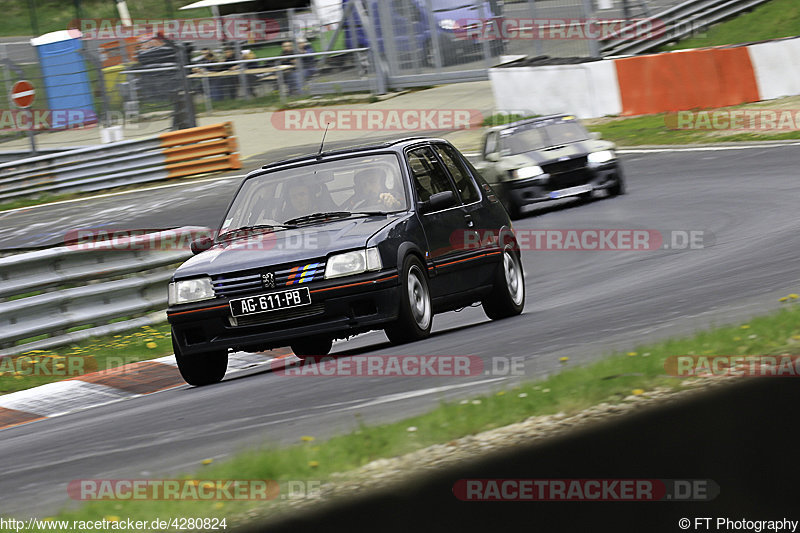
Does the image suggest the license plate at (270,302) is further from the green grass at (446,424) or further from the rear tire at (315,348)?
the green grass at (446,424)

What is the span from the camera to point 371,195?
29.7 feet

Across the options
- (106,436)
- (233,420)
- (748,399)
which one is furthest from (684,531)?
(106,436)

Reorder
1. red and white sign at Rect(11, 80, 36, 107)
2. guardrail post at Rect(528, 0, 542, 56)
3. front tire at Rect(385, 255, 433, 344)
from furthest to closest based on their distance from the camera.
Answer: guardrail post at Rect(528, 0, 542, 56), red and white sign at Rect(11, 80, 36, 107), front tire at Rect(385, 255, 433, 344)

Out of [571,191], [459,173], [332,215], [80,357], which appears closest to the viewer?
[332,215]

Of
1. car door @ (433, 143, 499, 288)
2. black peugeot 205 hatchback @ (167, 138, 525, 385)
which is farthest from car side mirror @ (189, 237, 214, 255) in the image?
car door @ (433, 143, 499, 288)

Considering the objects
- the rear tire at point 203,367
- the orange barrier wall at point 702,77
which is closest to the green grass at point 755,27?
the orange barrier wall at point 702,77

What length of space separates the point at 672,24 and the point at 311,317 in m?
25.8

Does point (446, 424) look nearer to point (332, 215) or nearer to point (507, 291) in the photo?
point (332, 215)

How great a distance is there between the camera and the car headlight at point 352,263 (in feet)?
26.8

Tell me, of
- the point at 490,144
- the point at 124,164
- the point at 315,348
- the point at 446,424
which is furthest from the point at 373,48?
the point at 446,424

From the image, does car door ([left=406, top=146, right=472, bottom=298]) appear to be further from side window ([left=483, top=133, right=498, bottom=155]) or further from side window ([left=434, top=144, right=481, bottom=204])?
side window ([left=483, top=133, right=498, bottom=155])

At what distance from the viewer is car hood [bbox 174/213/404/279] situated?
27.0 ft

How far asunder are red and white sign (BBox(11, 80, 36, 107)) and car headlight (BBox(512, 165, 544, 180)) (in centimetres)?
1425

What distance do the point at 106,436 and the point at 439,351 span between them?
7.02ft
